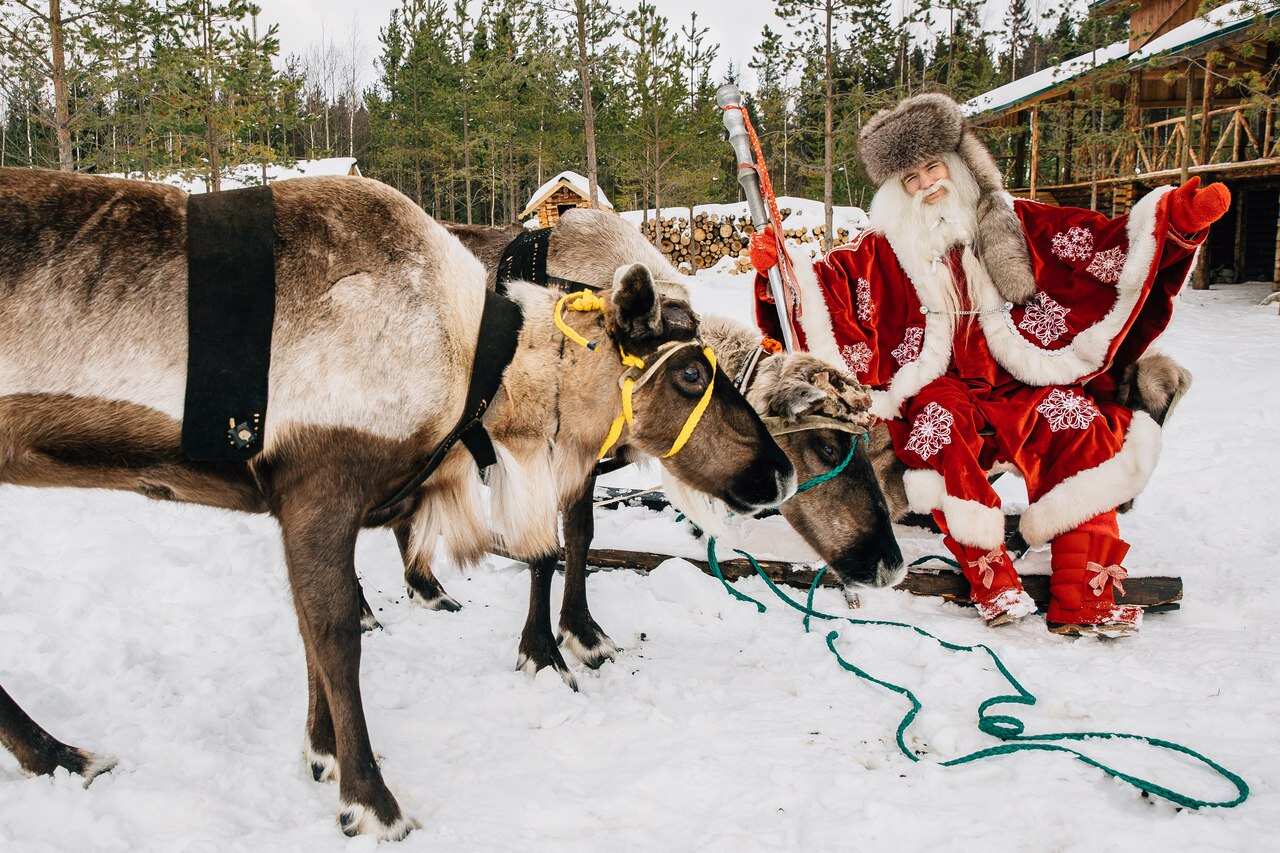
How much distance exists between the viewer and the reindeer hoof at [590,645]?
2.98 meters

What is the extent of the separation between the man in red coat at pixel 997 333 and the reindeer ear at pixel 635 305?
163 cm

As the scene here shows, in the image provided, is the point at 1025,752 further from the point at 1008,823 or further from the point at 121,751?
the point at 121,751

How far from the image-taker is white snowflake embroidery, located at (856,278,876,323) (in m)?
3.90

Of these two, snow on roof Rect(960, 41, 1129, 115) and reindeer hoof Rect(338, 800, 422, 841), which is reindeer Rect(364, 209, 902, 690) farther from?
snow on roof Rect(960, 41, 1129, 115)

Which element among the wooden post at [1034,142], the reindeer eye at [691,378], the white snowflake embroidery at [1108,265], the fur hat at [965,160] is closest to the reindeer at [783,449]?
the reindeer eye at [691,378]

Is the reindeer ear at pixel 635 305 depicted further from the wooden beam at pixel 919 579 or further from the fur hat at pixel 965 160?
the fur hat at pixel 965 160

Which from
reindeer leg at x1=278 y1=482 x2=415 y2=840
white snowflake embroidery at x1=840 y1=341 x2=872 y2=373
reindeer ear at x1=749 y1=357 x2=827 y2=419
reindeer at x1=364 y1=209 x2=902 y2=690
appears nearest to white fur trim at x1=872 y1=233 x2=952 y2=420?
white snowflake embroidery at x1=840 y1=341 x2=872 y2=373

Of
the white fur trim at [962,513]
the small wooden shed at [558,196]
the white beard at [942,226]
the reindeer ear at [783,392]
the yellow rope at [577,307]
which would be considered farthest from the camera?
the small wooden shed at [558,196]

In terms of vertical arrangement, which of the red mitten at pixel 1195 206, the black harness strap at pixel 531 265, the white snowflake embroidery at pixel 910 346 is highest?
the red mitten at pixel 1195 206

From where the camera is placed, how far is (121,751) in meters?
2.15

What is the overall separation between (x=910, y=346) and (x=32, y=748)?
3.61 m

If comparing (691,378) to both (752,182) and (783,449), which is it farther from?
(752,182)

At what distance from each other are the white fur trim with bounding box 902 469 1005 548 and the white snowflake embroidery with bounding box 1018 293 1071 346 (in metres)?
0.87

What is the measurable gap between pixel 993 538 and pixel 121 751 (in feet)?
10.4
